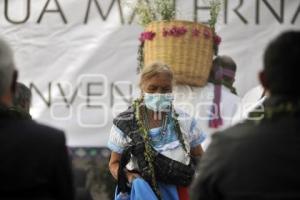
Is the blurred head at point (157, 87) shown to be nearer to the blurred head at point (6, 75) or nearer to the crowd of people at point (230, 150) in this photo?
the crowd of people at point (230, 150)

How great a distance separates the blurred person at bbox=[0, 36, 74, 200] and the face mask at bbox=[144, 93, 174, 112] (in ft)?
5.42

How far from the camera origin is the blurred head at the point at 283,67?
2746mm

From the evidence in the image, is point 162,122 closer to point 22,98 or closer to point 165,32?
point 22,98

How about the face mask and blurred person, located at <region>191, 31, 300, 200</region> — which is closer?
blurred person, located at <region>191, 31, 300, 200</region>

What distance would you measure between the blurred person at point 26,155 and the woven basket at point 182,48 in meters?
2.58

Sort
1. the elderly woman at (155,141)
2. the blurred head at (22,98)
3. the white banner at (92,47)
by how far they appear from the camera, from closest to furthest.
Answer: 1. the blurred head at (22,98)
2. the elderly woman at (155,141)
3. the white banner at (92,47)

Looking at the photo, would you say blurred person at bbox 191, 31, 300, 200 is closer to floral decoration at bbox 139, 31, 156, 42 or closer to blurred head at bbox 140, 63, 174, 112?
blurred head at bbox 140, 63, 174, 112

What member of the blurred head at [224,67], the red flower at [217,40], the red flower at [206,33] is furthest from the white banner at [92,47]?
the red flower at [206,33]

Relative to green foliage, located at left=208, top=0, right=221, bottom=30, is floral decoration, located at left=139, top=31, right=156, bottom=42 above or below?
below

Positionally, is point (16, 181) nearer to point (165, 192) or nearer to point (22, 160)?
point (22, 160)

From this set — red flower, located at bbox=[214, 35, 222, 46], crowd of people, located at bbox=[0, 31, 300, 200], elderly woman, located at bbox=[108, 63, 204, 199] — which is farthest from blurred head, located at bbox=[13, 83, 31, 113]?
red flower, located at bbox=[214, 35, 222, 46]

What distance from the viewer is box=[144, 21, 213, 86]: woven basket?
552 centimetres

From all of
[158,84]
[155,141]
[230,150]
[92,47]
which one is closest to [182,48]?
[92,47]

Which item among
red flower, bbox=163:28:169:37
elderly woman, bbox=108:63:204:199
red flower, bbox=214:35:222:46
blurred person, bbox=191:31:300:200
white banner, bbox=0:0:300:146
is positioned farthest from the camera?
white banner, bbox=0:0:300:146
